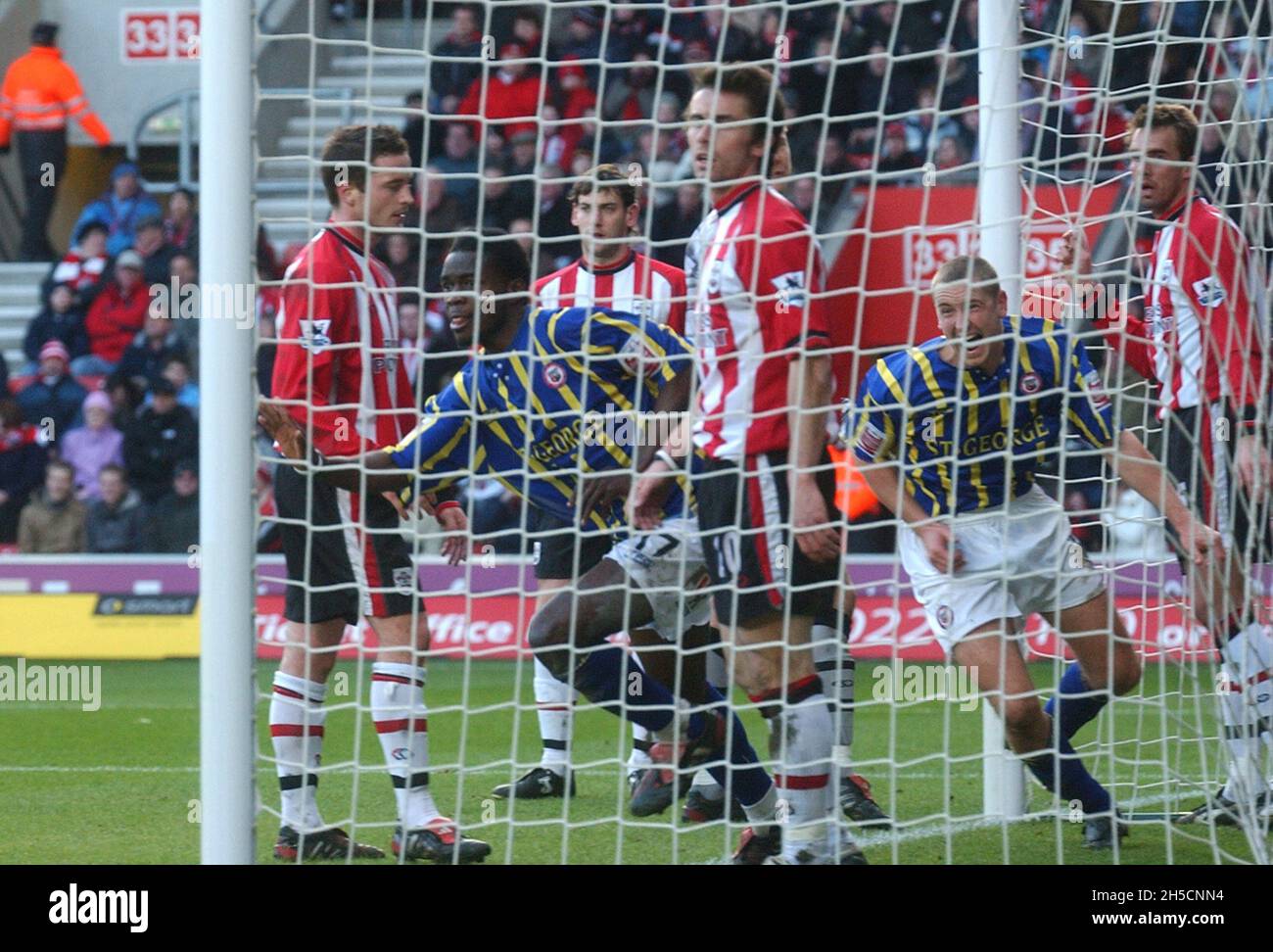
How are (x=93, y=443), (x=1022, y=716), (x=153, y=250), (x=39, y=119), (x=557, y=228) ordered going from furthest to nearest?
(x=39, y=119), (x=153, y=250), (x=93, y=443), (x=557, y=228), (x=1022, y=716)

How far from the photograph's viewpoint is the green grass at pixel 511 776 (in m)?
4.55

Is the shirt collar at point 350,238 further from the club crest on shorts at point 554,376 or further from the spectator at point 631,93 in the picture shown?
the spectator at point 631,93

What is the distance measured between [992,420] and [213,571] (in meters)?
2.03

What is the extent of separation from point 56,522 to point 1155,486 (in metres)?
7.77

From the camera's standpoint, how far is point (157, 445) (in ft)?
34.7

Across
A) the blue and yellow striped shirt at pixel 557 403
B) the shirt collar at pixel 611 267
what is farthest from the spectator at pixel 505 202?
the blue and yellow striped shirt at pixel 557 403

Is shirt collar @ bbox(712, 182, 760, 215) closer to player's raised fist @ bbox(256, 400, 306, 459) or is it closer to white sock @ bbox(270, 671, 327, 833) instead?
player's raised fist @ bbox(256, 400, 306, 459)

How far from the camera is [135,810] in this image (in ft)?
17.4

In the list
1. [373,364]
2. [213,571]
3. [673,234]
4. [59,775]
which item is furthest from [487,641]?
[213,571]

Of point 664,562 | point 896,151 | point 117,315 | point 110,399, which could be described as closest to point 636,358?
point 664,562

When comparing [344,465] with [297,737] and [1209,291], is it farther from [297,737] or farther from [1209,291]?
[1209,291]

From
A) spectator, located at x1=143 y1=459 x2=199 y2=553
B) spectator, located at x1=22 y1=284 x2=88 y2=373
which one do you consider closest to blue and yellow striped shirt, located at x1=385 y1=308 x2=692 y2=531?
spectator, located at x1=143 y1=459 x2=199 y2=553

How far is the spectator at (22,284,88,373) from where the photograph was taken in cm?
1157

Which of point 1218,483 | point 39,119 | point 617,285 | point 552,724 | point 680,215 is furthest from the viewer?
point 39,119
